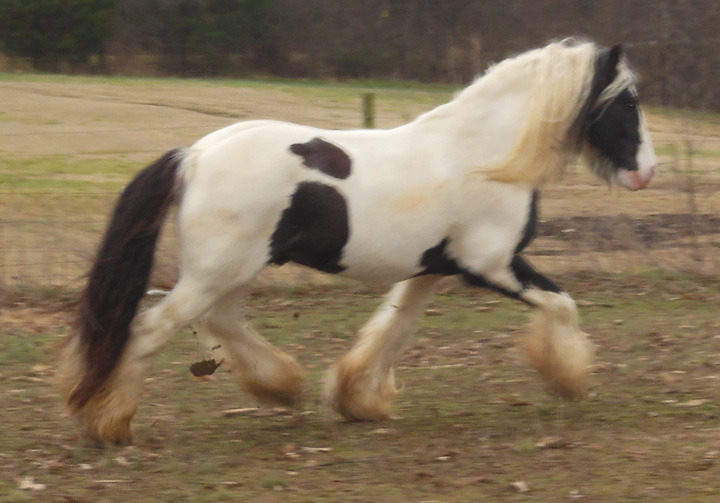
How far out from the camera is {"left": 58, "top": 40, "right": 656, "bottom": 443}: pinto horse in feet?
16.0

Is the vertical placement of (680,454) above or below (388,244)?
below

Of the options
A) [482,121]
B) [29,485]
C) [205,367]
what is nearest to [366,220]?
[482,121]

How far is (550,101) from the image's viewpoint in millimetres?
5402

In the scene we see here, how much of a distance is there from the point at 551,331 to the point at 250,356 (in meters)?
1.44

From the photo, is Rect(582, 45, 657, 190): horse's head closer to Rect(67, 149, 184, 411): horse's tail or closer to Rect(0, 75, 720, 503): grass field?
Rect(0, 75, 720, 503): grass field

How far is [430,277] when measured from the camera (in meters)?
5.59

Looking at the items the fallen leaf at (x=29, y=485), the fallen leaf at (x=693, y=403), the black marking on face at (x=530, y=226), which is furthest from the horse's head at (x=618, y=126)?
the fallen leaf at (x=29, y=485)

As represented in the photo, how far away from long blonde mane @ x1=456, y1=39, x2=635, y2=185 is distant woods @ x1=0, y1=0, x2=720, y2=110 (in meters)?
21.9

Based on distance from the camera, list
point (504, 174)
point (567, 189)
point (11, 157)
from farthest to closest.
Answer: point (11, 157)
point (567, 189)
point (504, 174)

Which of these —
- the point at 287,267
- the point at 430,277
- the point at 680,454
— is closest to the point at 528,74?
the point at 430,277

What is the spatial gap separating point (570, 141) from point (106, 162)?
460 inches

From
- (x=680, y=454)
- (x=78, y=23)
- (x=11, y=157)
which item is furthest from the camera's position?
(x=78, y=23)

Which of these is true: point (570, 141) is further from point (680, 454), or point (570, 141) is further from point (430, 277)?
point (680, 454)

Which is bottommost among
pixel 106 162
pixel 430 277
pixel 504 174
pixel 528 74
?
pixel 106 162
